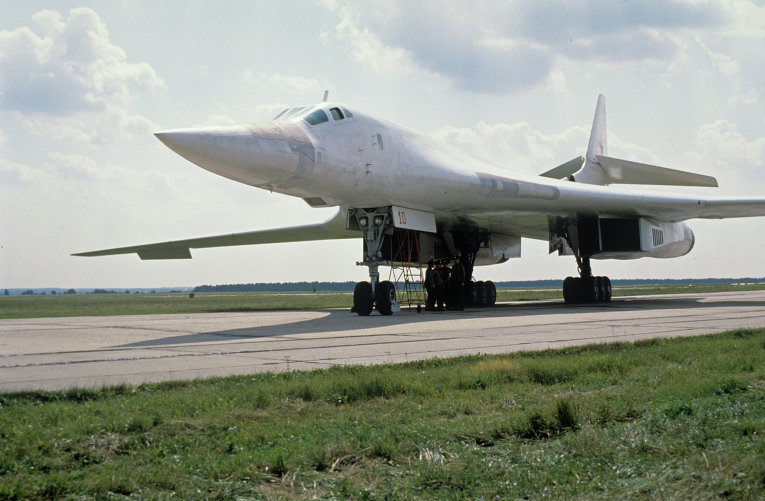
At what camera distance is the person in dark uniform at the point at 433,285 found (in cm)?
1559

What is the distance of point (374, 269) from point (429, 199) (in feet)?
6.31

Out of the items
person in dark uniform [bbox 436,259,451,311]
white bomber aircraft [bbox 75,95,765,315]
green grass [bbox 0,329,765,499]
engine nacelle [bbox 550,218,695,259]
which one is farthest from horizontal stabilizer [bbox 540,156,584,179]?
green grass [bbox 0,329,765,499]

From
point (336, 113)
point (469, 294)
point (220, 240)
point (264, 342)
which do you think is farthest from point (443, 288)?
point (264, 342)

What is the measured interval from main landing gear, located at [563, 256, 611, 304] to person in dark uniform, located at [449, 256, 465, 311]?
5213mm

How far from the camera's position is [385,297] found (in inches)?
517

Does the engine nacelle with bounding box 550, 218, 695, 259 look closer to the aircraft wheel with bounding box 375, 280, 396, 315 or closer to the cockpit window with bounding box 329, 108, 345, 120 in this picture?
the aircraft wheel with bounding box 375, 280, 396, 315

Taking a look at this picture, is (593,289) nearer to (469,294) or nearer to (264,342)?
(469,294)

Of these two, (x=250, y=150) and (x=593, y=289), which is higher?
(x=250, y=150)

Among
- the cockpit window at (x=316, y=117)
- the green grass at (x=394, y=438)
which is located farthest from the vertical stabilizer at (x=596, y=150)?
the green grass at (x=394, y=438)

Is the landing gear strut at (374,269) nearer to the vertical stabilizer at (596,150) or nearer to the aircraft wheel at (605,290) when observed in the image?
the aircraft wheel at (605,290)

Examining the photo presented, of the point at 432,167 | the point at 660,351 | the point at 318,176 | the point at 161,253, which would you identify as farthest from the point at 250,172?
the point at 161,253

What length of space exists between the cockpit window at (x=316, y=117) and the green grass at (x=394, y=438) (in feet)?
24.2

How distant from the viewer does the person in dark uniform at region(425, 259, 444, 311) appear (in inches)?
614

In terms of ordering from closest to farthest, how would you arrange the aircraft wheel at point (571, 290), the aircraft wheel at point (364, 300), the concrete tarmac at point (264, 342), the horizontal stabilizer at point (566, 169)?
1. the concrete tarmac at point (264, 342)
2. the aircraft wheel at point (364, 300)
3. the aircraft wheel at point (571, 290)
4. the horizontal stabilizer at point (566, 169)
